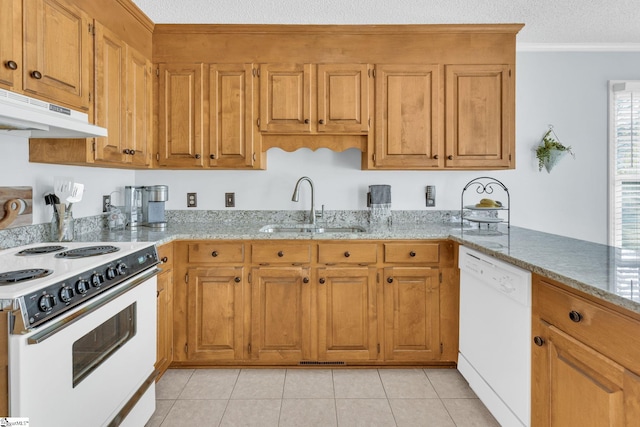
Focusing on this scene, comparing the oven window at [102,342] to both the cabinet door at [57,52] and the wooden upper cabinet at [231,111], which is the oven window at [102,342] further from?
the wooden upper cabinet at [231,111]

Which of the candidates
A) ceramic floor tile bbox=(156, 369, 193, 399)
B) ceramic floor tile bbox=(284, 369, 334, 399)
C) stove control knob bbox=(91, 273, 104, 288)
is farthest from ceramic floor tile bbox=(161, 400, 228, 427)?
stove control knob bbox=(91, 273, 104, 288)

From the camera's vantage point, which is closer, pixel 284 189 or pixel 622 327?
pixel 622 327

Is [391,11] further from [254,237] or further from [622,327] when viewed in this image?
[622,327]

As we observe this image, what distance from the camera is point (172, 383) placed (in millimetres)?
2336

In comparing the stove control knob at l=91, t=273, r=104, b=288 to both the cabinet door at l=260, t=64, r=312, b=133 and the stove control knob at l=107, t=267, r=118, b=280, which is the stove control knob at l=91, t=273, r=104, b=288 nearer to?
the stove control knob at l=107, t=267, r=118, b=280

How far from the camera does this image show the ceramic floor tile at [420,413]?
1.95 m

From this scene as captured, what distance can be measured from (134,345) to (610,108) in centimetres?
378

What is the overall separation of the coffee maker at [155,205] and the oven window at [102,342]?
1162 millimetres

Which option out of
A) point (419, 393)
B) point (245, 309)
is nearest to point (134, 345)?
point (245, 309)

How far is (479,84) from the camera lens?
2.70m

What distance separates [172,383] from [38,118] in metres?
1.72

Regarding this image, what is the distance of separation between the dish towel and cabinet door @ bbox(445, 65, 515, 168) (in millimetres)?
518

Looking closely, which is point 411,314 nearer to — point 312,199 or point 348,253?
point 348,253

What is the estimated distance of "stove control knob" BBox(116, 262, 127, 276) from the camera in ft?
5.28
